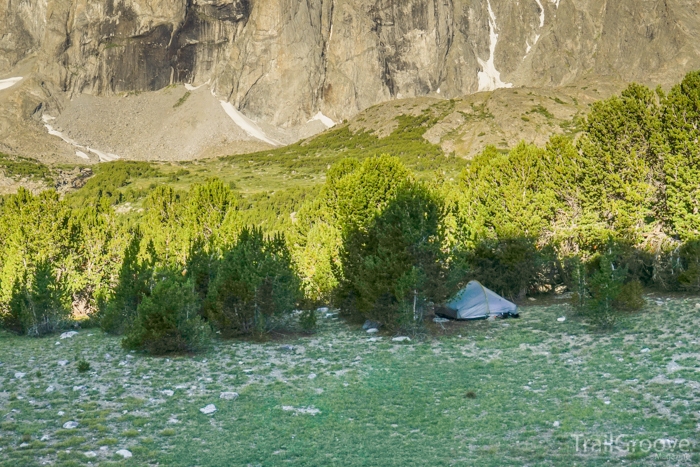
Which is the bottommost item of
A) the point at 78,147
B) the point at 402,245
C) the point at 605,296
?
the point at 605,296

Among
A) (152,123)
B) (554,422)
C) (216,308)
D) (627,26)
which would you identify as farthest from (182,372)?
(627,26)

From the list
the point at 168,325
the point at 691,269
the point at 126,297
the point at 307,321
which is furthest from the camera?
the point at 126,297

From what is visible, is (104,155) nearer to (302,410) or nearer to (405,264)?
(405,264)

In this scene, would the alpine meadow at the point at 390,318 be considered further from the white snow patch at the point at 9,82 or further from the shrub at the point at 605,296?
the white snow patch at the point at 9,82

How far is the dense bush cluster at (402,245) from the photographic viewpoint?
76.3ft

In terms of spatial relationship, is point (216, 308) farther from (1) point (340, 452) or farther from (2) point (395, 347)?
(1) point (340, 452)

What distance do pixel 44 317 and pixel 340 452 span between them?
2065 cm

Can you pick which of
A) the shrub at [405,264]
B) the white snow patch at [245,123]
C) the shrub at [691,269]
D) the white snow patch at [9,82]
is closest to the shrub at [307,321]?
the shrub at [405,264]

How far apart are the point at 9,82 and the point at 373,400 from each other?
20459cm

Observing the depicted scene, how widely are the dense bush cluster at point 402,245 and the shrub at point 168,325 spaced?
0.15 ft

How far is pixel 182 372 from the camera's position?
18.1m

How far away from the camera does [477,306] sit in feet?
87.4

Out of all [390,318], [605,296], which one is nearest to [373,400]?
[390,318]

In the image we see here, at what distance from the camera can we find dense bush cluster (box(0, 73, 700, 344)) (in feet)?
76.3
